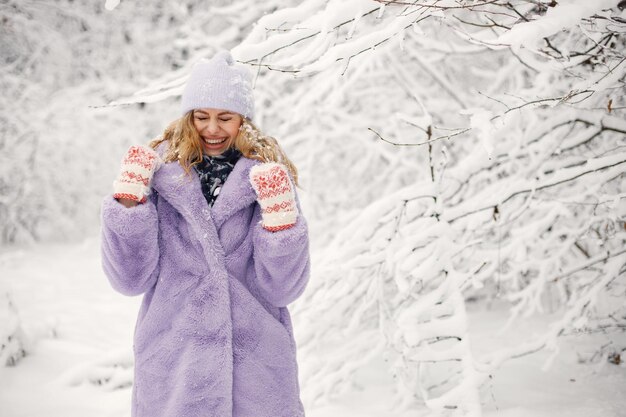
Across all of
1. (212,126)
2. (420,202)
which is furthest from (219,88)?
(420,202)

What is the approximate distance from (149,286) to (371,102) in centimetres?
427

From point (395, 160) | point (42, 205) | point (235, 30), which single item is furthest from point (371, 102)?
point (42, 205)

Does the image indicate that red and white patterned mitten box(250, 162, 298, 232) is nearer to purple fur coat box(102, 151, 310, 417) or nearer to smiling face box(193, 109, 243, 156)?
purple fur coat box(102, 151, 310, 417)

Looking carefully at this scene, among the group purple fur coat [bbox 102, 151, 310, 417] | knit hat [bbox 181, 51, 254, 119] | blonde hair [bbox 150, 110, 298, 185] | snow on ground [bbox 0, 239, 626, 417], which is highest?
knit hat [bbox 181, 51, 254, 119]

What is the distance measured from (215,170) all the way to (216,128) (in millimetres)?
153

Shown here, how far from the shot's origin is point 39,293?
537 centimetres

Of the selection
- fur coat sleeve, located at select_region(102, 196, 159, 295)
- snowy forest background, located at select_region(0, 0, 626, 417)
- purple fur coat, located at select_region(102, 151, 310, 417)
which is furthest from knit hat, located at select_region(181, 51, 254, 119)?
fur coat sleeve, located at select_region(102, 196, 159, 295)

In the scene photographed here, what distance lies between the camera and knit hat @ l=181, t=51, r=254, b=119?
64.3 inches

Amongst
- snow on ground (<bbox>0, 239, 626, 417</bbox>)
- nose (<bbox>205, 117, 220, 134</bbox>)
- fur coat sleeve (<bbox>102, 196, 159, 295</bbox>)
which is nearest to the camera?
fur coat sleeve (<bbox>102, 196, 159, 295</bbox>)

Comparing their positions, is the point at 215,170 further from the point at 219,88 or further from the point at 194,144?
the point at 219,88

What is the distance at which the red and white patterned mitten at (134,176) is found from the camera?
1423 millimetres

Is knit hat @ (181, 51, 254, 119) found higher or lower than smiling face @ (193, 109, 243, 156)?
higher

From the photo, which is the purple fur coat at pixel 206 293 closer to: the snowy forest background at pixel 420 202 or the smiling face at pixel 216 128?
the smiling face at pixel 216 128

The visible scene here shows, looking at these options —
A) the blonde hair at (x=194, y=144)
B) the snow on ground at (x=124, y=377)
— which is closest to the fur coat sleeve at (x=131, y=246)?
the blonde hair at (x=194, y=144)
